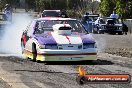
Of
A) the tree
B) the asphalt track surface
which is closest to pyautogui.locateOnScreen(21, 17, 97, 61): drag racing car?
the asphalt track surface

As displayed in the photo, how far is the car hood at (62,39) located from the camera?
11648 millimetres

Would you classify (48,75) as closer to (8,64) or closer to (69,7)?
(8,64)

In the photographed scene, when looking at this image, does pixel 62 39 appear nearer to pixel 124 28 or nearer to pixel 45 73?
pixel 45 73

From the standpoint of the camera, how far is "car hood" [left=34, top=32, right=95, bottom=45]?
11.6 meters

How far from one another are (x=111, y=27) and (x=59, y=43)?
2166 centimetres

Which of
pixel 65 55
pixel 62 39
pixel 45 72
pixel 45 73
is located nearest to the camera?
pixel 45 73

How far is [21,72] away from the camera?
32.2 ft

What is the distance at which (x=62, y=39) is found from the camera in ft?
38.7

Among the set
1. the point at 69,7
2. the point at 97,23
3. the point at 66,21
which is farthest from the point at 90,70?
the point at 69,7

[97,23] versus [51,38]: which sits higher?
[51,38]

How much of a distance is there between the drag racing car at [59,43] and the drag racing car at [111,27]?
20060 millimetres

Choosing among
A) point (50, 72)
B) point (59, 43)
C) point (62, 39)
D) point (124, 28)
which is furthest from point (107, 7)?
point (50, 72)

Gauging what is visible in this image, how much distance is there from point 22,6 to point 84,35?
68.7 meters

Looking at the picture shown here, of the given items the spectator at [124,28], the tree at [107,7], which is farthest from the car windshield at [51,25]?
the tree at [107,7]
